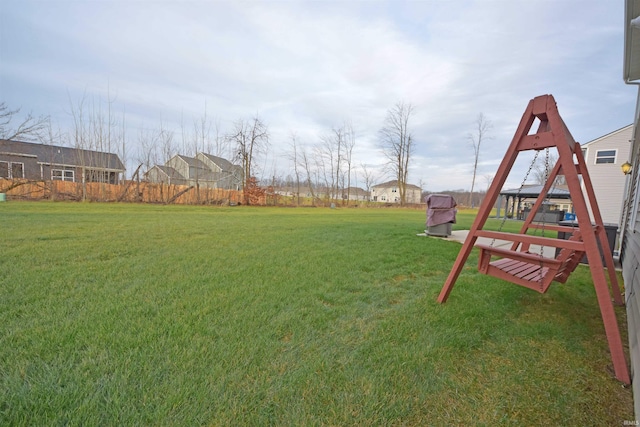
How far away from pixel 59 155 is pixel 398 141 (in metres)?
35.5

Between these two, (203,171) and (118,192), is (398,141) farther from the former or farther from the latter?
(118,192)

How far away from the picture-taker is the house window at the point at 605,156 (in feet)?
48.5

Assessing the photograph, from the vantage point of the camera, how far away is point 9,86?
49.5 ft

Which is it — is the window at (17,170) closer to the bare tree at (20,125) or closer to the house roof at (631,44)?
the bare tree at (20,125)

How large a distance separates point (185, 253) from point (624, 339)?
588 centimetres

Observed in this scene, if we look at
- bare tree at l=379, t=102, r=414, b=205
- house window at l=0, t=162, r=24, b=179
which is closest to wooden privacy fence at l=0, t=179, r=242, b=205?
house window at l=0, t=162, r=24, b=179

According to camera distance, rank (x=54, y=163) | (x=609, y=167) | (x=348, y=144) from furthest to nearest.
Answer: (x=348, y=144) → (x=54, y=163) → (x=609, y=167)

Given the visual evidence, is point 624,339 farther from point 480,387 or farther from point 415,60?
point 415,60

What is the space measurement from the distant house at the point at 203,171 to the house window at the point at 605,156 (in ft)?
86.3

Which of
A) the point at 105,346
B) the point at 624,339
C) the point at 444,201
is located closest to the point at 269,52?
the point at 444,201

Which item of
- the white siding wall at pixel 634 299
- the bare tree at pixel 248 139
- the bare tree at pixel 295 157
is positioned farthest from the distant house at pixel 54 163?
the white siding wall at pixel 634 299

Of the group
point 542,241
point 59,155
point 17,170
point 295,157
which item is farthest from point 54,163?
point 542,241

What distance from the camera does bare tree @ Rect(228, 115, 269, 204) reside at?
24.1m

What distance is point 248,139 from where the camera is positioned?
24.5m
